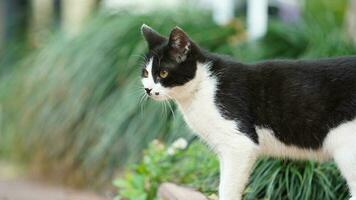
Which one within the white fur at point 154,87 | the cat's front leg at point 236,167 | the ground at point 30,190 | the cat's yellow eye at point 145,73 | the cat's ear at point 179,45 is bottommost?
the ground at point 30,190

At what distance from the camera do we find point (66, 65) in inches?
261

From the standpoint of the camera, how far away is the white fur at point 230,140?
350 centimetres

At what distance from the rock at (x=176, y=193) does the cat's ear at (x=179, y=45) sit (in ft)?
2.84

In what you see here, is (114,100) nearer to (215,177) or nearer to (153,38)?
(215,177)

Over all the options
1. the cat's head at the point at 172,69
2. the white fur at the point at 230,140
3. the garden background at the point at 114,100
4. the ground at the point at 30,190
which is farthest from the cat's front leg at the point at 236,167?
the ground at the point at 30,190

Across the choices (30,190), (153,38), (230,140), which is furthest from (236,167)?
(30,190)

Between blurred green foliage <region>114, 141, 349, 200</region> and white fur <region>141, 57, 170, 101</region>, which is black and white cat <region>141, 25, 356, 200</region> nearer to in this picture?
white fur <region>141, 57, 170, 101</region>

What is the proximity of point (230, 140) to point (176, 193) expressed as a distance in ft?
2.60

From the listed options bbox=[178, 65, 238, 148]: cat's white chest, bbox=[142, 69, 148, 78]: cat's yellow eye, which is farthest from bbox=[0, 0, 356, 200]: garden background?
bbox=[142, 69, 148, 78]: cat's yellow eye

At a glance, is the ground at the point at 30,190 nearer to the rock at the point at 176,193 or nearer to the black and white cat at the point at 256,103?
the rock at the point at 176,193

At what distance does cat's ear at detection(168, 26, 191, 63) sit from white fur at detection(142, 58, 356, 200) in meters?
0.12

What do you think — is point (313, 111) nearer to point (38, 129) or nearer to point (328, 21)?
point (328, 21)

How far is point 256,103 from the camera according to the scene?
3686 mm

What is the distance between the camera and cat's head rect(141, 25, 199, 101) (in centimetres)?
373
